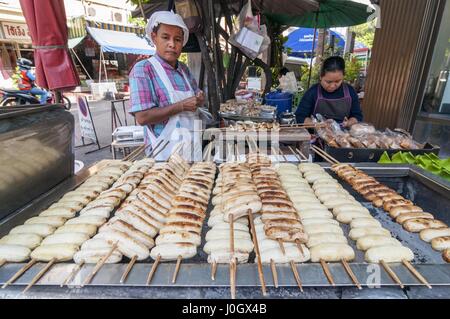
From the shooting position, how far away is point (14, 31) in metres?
14.1

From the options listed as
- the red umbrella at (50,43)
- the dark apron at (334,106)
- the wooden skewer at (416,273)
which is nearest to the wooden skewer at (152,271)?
the wooden skewer at (416,273)

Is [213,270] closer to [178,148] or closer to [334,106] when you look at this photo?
[178,148]

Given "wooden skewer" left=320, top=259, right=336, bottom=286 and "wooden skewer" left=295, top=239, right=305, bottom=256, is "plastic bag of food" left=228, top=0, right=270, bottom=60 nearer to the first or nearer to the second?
"wooden skewer" left=295, top=239, right=305, bottom=256

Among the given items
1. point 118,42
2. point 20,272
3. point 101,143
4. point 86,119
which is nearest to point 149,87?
point 20,272

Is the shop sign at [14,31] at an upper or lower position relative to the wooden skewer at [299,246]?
upper

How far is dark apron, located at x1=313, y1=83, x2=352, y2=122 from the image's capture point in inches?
182

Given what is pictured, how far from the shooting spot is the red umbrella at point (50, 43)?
2758 millimetres

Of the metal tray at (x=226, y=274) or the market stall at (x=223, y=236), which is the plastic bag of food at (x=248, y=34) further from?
the metal tray at (x=226, y=274)

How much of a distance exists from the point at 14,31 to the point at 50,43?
1586cm

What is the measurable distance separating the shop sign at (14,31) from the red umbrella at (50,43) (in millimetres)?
14902

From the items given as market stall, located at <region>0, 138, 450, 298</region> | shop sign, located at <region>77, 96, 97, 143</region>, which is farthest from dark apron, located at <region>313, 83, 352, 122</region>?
shop sign, located at <region>77, 96, 97, 143</region>

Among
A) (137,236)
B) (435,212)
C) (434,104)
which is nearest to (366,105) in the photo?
(434,104)
